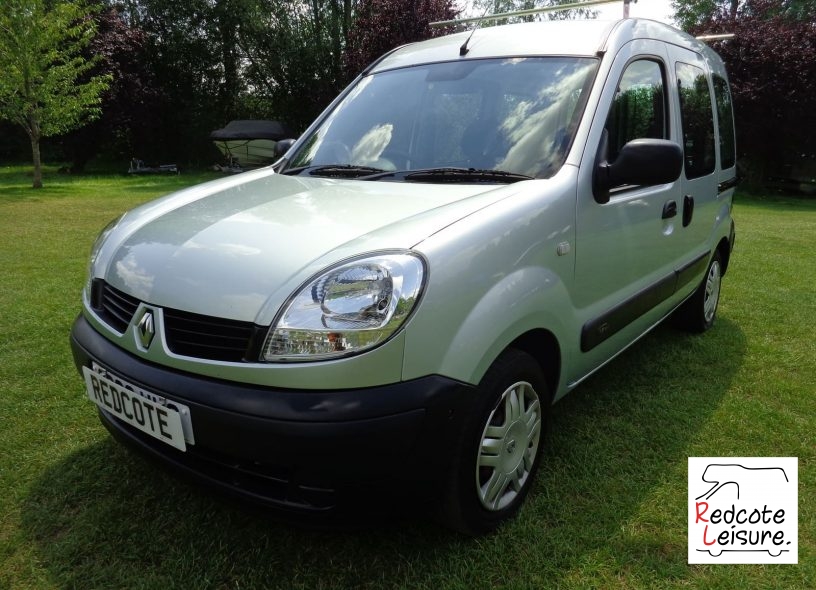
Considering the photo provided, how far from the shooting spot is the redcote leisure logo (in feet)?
6.50

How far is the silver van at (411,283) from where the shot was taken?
1.54 metres

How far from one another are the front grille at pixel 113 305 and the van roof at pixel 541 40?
5.94 ft

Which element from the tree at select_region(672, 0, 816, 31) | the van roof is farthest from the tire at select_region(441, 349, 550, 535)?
the tree at select_region(672, 0, 816, 31)

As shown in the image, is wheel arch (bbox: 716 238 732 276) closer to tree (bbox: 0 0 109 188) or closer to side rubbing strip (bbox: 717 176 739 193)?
side rubbing strip (bbox: 717 176 739 193)

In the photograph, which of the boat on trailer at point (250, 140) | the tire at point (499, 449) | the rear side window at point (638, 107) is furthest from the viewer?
the boat on trailer at point (250, 140)

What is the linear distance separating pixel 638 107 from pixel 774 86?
54.2 ft

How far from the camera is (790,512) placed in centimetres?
214

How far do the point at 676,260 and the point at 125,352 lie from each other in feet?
8.80

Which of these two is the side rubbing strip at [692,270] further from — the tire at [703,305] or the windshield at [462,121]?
the windshield at [462,121]

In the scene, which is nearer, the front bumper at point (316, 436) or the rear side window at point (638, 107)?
the front bumper at point (316, 436)

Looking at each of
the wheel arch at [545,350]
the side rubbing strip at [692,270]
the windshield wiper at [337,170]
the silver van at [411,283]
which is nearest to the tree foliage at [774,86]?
the side rubbing strip at [692,270]

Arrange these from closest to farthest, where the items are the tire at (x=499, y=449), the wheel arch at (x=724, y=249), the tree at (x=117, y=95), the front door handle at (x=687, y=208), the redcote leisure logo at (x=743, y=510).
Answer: the tire at (x=499, y=449)
the redcote leisure logo at (x=743, y=510)
the front door handle at (x=687, y=208)
the wheel arch at (x=724, y=249)
the tree at (x=117, y=95)

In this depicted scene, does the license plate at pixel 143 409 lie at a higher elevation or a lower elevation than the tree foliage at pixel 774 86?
lower

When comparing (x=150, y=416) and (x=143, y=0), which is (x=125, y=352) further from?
(x=143, y=0)
